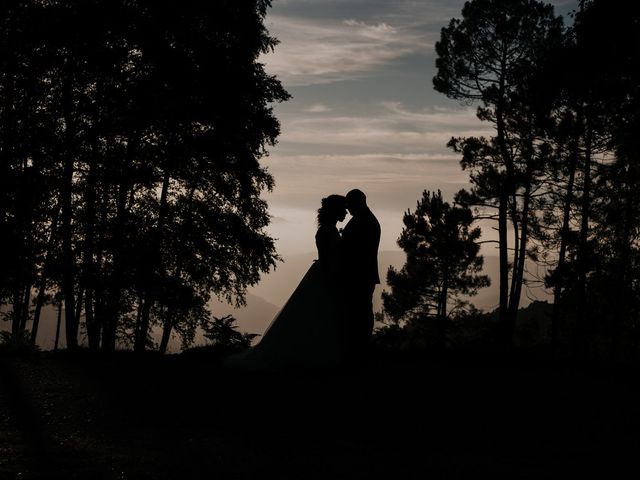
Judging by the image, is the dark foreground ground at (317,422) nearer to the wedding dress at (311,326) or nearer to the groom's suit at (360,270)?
Answer: the wedding dress at (311,326)

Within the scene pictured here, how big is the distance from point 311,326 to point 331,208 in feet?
5.90

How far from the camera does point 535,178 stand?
25.6m

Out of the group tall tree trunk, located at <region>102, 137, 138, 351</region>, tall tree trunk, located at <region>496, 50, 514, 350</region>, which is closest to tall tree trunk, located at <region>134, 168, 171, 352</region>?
tall tree trunk, located at <region>102, 137, 138, 351</region>

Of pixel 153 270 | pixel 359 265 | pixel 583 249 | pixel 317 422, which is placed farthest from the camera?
pixel 583 249

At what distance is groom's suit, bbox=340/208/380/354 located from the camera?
904 centimetres

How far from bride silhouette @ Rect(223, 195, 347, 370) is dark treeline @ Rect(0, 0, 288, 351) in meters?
5.89

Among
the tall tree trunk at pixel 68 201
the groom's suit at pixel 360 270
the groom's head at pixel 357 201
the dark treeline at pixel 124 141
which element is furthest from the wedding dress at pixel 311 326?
the tall tree trunk at pixel 68 201

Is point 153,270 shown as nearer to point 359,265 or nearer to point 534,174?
point 359,265

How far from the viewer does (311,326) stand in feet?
31.5

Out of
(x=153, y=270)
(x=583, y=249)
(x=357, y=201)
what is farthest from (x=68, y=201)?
(x=583, y=249)

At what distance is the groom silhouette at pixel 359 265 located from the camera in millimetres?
9047

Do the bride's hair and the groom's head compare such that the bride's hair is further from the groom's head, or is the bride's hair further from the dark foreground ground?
the dark foreground ground

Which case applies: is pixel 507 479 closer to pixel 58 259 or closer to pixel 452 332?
pixel 58 259

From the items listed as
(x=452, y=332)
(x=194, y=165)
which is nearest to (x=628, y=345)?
(x=452, y=332)
